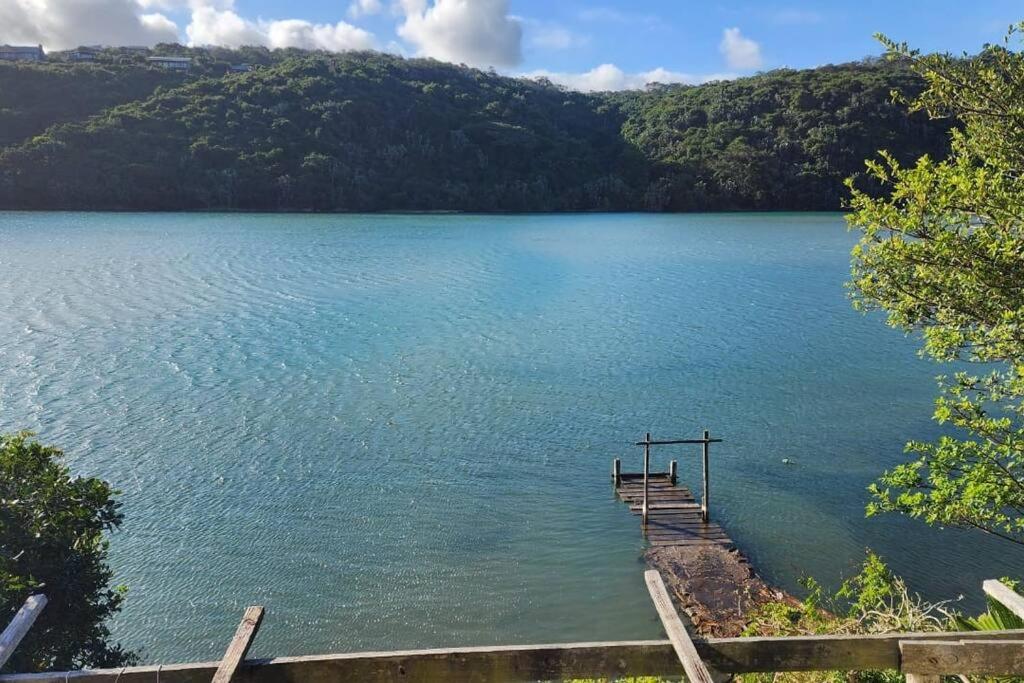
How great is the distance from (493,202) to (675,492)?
10147 centimetres

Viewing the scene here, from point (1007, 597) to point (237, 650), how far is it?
6.31 meters

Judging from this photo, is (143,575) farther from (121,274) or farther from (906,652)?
(121,274)

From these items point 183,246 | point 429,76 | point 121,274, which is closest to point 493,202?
point 429,76

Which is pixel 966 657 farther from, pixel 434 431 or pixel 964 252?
pixel 434 431

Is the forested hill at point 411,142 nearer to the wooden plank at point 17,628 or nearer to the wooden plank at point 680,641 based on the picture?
the wooden plank at point 17,628

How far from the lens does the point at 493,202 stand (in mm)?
115250

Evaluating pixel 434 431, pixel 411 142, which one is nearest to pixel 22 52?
pixel 411 142

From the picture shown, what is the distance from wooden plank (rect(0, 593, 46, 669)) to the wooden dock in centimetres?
964

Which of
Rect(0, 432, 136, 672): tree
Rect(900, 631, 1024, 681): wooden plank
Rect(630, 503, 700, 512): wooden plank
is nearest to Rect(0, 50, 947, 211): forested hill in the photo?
Rect(630, 503, 700, 512): wooden plank

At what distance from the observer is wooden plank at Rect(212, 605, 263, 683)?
15.8ft

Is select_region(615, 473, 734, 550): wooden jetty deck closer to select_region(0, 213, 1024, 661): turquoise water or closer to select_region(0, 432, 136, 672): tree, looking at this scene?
select_region(0, 213, 1024, 661): turquoise water

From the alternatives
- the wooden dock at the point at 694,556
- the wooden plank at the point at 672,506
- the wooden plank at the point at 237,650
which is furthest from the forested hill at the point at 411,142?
the wooden plank at the point at 237,650

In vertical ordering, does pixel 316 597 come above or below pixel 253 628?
below

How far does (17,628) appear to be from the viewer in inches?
210
